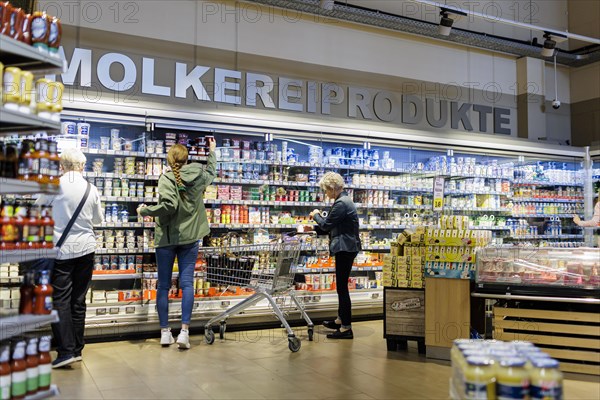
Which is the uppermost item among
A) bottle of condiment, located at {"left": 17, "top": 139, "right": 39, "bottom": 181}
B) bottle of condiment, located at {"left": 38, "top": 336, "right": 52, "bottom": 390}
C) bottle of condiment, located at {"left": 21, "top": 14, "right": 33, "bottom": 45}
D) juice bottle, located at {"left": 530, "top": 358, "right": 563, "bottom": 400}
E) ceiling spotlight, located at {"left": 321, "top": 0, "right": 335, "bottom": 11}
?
ceiling spotlight, located at {"left": 321, "top": 0, "right": 335, "bottom": 11}

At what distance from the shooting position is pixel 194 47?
24.2ft

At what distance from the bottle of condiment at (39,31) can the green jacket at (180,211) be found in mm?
2399

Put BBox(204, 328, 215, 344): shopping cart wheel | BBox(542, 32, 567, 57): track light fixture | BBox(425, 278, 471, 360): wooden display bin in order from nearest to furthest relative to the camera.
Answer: BBox(425, 278, 471, 360): wooden display bin
BBox(204, 328, 215, 344): shopping cart wheel
BBox(542, 32, 567, 57): track light fixture

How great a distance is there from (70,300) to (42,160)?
2155mm

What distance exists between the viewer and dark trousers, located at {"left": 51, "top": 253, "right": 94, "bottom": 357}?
4402 millimetres

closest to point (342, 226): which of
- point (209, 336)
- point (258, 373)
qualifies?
point (209, 336)

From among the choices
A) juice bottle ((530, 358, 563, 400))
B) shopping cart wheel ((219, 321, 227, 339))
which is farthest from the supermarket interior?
shopping cart wheel ((219, 321, 227, 339))

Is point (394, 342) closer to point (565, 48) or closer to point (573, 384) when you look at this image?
point (573, 384)

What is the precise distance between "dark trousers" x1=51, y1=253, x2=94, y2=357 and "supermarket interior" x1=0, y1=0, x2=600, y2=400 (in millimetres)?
18

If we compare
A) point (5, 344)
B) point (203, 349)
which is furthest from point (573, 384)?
point (5, 344)

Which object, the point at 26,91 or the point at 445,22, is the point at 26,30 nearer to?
the point at 26,91

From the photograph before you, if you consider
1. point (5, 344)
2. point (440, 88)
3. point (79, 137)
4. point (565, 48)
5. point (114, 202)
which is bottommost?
point (5, 344)

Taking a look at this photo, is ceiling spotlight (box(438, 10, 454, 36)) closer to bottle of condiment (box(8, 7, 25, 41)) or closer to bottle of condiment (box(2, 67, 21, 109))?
bottle of condiment (box(8, 7, 25, 41))

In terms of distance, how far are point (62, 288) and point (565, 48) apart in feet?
34.5
